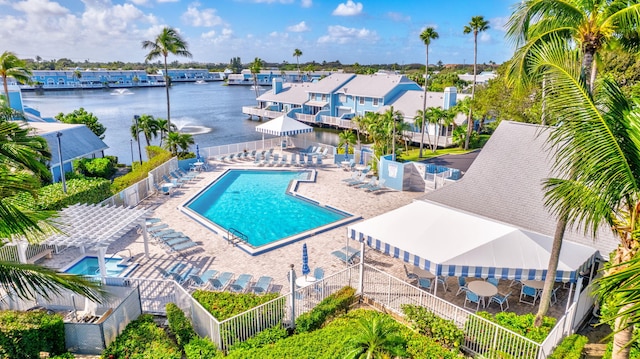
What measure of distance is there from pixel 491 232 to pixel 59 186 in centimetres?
1638

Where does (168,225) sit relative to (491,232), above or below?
below

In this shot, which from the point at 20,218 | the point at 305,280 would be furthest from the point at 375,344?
the point at 20,218

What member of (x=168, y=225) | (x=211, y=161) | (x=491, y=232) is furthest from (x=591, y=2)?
(x=211, y=161)

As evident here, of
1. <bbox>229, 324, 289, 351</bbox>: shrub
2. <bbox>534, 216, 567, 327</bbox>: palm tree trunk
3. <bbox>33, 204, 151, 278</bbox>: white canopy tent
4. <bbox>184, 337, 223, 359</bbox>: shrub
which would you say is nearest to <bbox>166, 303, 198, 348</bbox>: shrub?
<bbox>184, 337, 223, 359</bbox>: shrub

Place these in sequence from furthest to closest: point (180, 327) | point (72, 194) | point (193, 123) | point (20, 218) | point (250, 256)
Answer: point (193, 123) → point (72, 194) → point (250, 256) → point (180, 327) → point (20, 218)

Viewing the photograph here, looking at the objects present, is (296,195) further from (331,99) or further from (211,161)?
(331,99)

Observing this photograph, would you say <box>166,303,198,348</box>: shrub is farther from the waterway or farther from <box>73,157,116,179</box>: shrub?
the waterway

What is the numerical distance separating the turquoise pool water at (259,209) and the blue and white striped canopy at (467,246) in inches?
238

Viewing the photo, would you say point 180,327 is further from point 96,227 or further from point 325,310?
point 96,227

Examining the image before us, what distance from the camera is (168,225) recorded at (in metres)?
16.9

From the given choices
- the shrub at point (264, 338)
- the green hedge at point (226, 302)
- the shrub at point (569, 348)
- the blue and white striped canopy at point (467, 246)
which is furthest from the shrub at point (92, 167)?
the shrub at point (569, 348)

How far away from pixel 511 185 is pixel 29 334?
45.6 feet

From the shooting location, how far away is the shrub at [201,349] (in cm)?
851

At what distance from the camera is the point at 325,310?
33.2 feet
